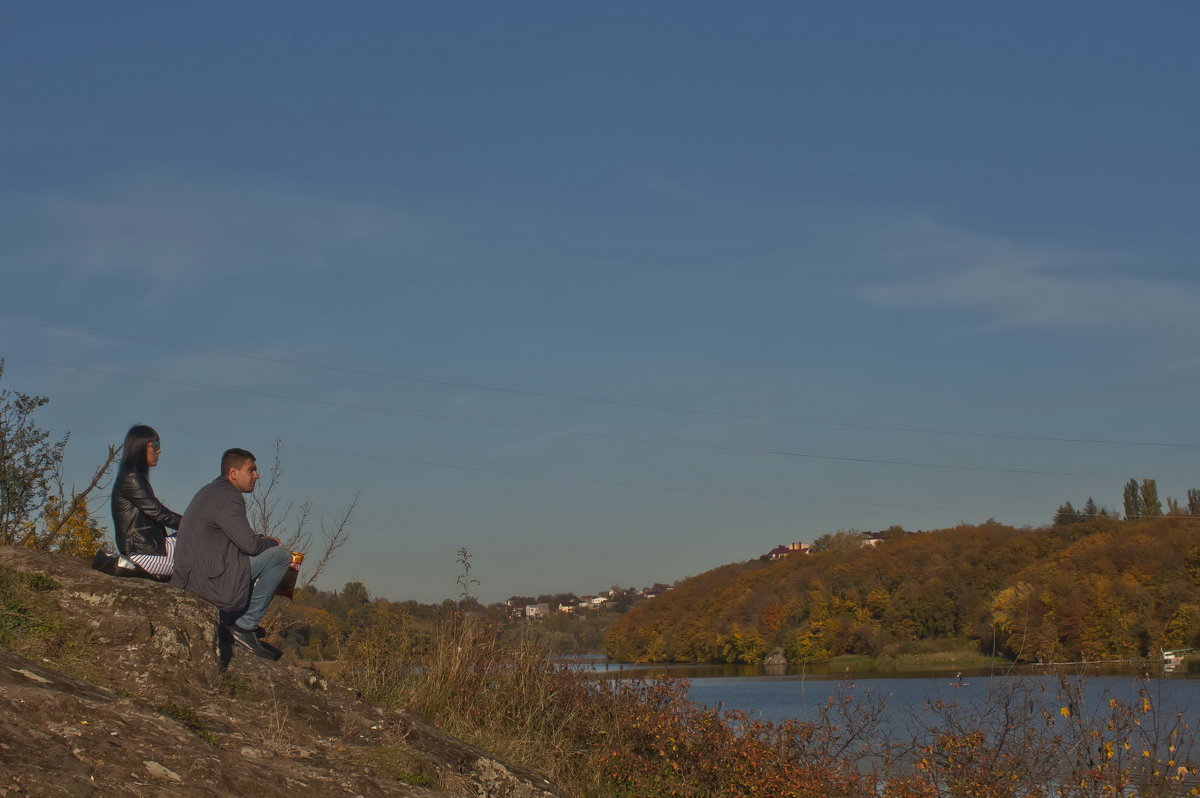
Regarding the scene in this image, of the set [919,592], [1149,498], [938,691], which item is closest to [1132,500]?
[1149,498]

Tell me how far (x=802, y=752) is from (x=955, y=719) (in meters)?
1.36

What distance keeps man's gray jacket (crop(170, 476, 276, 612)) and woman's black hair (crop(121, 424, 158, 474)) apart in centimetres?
60

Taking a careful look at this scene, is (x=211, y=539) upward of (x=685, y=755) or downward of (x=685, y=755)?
upward

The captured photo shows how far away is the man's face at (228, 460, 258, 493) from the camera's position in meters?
6.96

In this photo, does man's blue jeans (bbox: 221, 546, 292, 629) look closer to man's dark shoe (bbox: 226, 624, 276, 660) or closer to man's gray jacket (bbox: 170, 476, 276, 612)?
man's dark shoe (bbox: 226, 624, 276, 660)

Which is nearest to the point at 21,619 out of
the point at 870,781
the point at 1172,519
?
the point at 870,781

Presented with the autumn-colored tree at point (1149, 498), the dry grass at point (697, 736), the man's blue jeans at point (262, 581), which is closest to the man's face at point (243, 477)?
the man's blue jeans at point (262, 581)

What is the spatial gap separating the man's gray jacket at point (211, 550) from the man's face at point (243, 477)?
0.13 m

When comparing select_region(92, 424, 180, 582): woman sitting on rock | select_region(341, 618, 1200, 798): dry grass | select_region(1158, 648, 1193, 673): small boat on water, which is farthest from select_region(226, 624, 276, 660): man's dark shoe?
select_region(1158, 648, 1193, 673): small boat on water

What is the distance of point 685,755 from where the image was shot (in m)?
9.41

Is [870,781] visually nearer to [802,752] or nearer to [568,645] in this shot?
[802,752]

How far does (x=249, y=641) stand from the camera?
718 centimetres

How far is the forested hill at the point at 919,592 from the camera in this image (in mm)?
69000

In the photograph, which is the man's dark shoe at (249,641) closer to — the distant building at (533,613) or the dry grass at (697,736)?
the dry grass at (697,736)
